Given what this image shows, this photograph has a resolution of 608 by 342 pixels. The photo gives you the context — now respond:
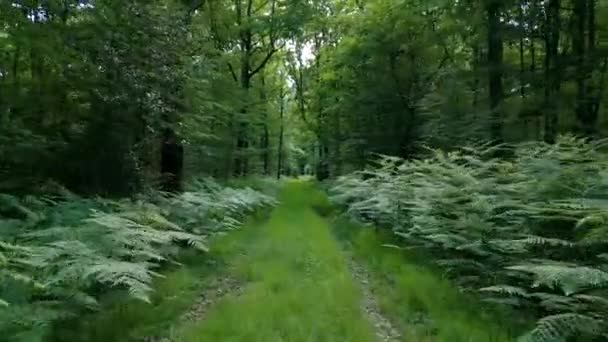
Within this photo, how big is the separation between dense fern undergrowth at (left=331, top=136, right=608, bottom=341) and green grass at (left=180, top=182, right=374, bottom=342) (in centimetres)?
154

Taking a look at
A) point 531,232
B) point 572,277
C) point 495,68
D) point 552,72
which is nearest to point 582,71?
point 552,72

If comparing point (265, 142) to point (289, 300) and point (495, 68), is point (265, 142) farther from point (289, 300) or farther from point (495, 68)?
point (289, 300)

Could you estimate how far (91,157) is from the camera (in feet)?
30.8

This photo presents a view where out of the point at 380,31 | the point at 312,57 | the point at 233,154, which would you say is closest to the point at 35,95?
the point at 233,154

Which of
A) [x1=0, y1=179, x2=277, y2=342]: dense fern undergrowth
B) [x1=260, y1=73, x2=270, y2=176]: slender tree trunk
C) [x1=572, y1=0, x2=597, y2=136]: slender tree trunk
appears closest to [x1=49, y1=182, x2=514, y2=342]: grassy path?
[x1=0, y1=179, x2=277, y2=342]: dense fern undergrowth

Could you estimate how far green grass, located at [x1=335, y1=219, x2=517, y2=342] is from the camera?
4.98m

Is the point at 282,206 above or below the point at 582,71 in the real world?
below

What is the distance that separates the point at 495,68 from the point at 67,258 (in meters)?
12.0

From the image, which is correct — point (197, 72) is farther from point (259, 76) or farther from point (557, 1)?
point (259, 76)

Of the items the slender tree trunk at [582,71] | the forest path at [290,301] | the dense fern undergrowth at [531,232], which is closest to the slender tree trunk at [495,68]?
the slender tree trunk at [582,71]

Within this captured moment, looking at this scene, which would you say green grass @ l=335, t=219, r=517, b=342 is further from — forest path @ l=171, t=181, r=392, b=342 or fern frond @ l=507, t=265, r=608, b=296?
fern frond @ l=507, t=265, r=608, b=296

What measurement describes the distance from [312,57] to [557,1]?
26369 millimetres

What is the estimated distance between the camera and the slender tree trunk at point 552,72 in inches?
466

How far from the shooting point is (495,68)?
13.1m
